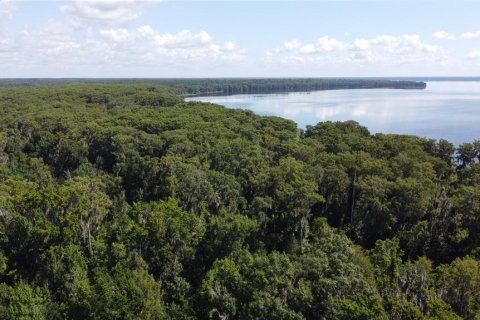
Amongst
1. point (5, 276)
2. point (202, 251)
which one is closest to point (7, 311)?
point (5, 276)

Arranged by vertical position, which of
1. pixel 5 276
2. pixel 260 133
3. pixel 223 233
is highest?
pixel 260 133

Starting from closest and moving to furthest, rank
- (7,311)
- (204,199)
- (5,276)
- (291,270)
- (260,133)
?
1. (7,311)
2. (291,270)
3. (5,276)
4. (204,199)
5. (260,133)

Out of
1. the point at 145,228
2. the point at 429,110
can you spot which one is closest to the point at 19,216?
the point at 145,228

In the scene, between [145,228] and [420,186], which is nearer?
[145,228]

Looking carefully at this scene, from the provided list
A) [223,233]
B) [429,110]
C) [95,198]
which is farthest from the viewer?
[429,110]

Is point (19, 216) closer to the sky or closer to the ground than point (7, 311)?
closer to the sky

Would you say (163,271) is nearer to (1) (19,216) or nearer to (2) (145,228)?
(2) (145,228)
